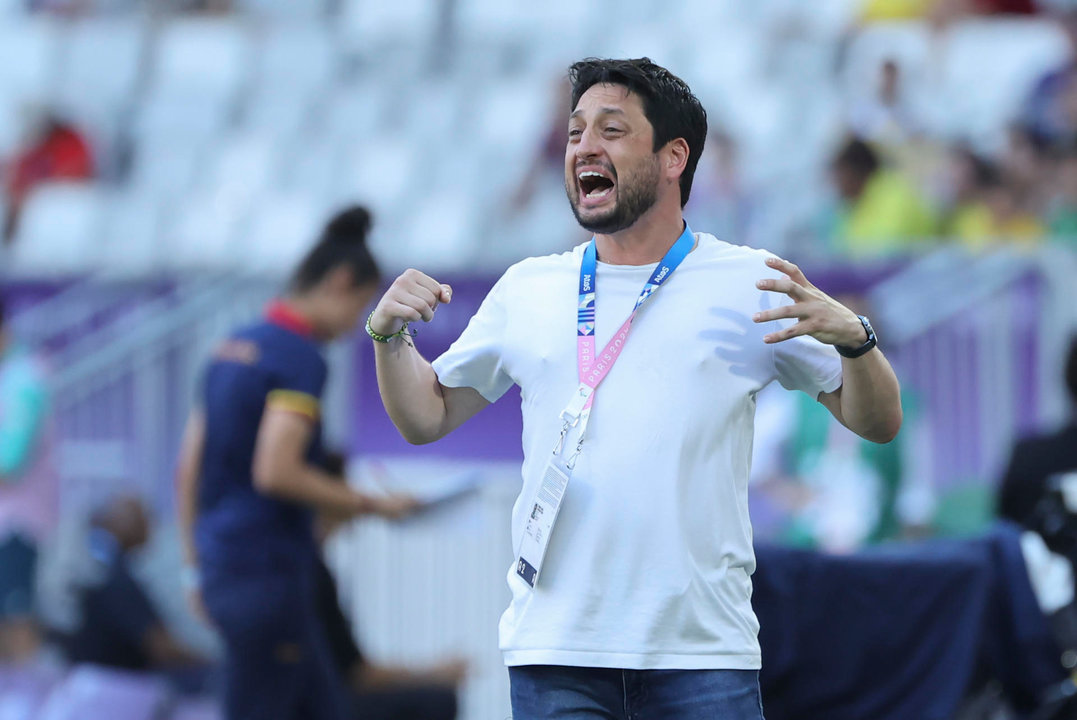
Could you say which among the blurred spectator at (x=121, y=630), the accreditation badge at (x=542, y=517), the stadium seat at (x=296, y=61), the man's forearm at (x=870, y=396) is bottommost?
the blurred spectator at (x=121, y=630)

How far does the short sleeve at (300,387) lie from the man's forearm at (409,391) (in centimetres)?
180

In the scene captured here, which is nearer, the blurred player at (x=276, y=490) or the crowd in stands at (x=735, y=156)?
the blurred player at (x=276, y=490)

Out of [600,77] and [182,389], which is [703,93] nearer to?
[182,389]

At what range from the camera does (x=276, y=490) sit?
4.90m

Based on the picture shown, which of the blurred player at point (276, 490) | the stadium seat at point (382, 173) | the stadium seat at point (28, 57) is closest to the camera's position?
the blurred player at point (276, 490)

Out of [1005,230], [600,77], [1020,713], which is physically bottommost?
[1020,713]

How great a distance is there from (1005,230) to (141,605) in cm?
459

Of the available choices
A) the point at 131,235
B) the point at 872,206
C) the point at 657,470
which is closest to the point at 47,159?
the point at 131,235

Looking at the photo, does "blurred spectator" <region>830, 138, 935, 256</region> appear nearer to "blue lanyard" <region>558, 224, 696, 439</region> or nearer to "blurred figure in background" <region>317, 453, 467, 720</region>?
"blurred figure in background" <region>317, 453, 467, 720</region>

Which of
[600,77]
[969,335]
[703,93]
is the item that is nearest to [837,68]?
[703,93]

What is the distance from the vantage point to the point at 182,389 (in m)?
8.41

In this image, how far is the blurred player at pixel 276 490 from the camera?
4.91 metres

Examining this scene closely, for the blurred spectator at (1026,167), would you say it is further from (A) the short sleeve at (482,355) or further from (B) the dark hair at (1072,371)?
(A) the short sleeve at (482,355)

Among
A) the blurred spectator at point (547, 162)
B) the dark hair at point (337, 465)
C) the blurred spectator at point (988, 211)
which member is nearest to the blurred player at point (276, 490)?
the dark hair at point (337, 465)
